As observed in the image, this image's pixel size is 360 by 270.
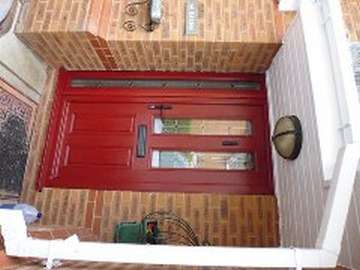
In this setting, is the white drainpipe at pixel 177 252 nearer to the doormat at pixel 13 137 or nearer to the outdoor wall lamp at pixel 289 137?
the outdoor wall lamp at pixel 289 137

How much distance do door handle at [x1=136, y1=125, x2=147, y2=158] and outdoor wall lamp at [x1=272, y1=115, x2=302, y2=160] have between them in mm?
1368

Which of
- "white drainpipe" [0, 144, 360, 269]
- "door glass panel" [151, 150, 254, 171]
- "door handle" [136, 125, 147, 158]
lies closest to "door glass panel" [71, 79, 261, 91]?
"door handle" [136, 125, 147, 158]

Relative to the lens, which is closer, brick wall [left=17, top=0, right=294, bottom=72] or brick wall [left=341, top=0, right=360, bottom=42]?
brick wall [left=17, top=0, right=294, bottom=72]

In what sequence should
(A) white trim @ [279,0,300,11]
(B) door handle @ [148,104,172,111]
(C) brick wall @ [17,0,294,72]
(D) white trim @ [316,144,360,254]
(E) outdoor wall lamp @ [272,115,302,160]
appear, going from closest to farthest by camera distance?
(D) white trim @ [316,144,360,254] < (E) outdoor wall lamp @ [272,115,302,160] < (C) brick wall @ [17,0,294,72] < (A) white trim @ [279,0,300,11] < (B) door handle @ [148,104,172,111]

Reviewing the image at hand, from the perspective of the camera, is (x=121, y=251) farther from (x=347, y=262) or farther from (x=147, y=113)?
(x=147, y=113)

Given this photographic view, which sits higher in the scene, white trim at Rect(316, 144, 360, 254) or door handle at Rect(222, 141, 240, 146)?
door handle at Rect(222, 141, 240, 146)

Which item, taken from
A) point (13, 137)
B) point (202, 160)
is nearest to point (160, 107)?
point (202, 160)

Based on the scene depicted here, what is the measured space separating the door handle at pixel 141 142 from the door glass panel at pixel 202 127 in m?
0.12

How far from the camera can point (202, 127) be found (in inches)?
164

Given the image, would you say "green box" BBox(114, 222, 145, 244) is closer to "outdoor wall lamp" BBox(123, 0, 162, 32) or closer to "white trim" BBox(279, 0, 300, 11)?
"outdoor wall lamp" BBox(123, 0, 162, 32)

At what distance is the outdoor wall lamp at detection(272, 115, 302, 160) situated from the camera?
3.10 meters

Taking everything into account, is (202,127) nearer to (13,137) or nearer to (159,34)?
(159,34)

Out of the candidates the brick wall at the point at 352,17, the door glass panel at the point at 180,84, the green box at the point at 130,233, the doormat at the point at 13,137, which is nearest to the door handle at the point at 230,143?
the door glass panel at the point at 180,84

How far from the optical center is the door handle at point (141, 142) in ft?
13.3
